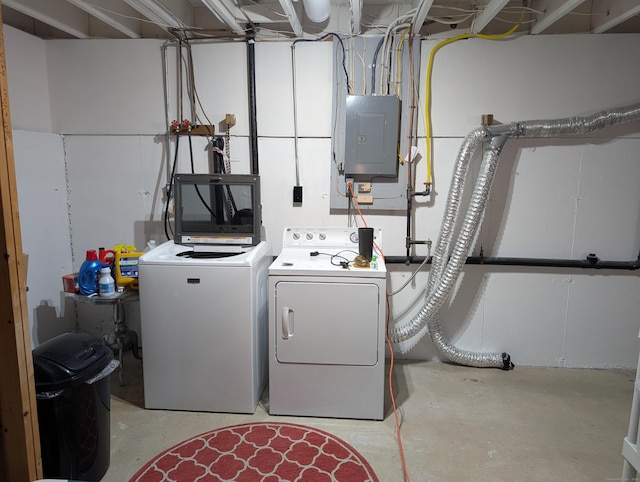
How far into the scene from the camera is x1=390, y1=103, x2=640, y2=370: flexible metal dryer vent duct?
106 inches

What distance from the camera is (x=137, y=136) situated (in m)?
3.04

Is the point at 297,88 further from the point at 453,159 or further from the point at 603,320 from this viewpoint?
the point at 603,320

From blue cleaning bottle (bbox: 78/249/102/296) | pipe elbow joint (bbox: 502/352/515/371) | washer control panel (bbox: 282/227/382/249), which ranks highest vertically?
washer control panel (bbox: 282/227/382/249)

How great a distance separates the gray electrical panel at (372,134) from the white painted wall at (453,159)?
0.21 metres

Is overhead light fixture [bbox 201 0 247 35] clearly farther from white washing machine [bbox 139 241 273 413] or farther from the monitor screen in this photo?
white washing machine [bbox 139 241 273 413]

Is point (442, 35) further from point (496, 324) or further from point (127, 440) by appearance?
point (127, 440)

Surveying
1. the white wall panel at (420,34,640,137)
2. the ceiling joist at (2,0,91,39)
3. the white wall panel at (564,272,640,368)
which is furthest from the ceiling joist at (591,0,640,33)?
the ceiling joist at (2,0,91,39)

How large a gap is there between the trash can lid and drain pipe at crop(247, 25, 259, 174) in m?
1.62

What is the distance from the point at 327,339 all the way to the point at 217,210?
1.07 meters

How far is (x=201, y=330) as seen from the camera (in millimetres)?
2365

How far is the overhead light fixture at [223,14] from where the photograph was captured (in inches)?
91.6

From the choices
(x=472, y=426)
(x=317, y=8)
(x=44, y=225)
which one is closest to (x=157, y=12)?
(x=317, y=8)

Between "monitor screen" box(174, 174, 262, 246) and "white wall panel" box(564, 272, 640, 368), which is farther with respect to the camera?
"white wall panel" box(564, 272, 640, 368)

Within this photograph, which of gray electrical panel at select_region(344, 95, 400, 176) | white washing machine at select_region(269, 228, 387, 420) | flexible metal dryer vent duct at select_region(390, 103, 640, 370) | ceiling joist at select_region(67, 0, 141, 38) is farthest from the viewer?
gray electrical panel at select_region(344, 95, 400, 176)
